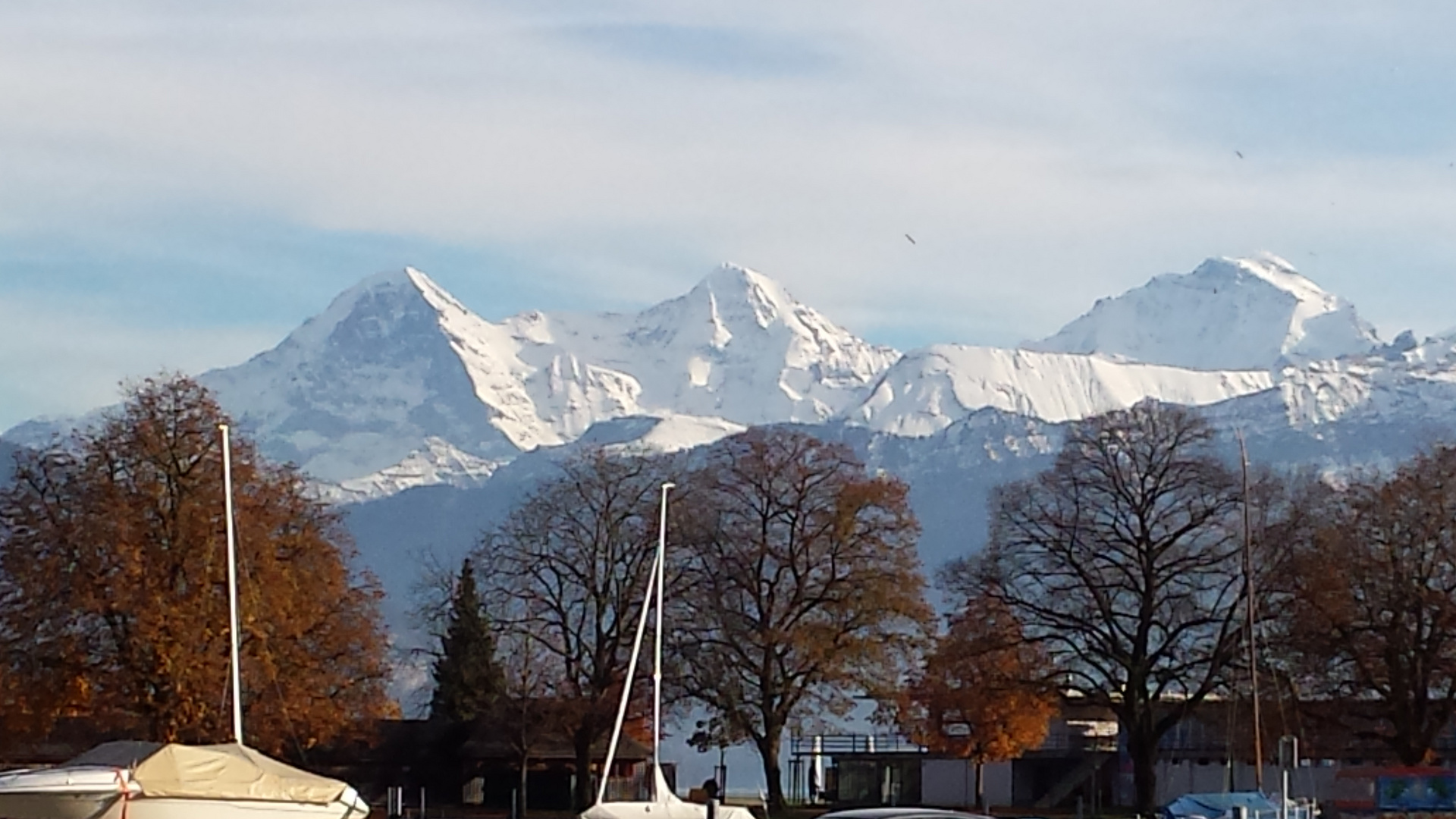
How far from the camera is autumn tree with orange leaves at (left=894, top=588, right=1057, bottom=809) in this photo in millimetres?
75938

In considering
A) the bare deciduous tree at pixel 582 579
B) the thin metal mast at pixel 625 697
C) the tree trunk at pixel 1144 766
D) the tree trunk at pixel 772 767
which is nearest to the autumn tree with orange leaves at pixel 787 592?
the tree trunk at pixel 772 767

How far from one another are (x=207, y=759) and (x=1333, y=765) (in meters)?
60.3

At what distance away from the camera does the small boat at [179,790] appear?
113ft

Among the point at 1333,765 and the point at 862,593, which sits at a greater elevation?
the point at 862,593

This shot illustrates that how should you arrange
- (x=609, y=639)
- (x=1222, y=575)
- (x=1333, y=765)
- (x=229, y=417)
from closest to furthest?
(x=229, y=417) → (x=1222, y=575) → (x=609, y=639) → (x=1333, y=765)

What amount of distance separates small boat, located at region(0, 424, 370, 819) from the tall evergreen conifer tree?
55473 mm

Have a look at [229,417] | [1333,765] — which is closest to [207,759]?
[229,417]

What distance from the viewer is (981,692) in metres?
77.6

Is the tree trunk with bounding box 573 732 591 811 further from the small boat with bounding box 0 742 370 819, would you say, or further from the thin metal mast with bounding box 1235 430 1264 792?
the small boat with bounding box 0 742 370 819

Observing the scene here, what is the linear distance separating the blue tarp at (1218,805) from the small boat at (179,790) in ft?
75.7

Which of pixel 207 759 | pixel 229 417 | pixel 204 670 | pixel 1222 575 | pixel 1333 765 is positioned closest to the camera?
pixel 207 759

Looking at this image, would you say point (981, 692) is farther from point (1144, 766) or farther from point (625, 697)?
Answer: point (625, 697)

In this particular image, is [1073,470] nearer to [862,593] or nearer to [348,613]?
[862,593]

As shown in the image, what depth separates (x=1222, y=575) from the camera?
7606 centimetres
